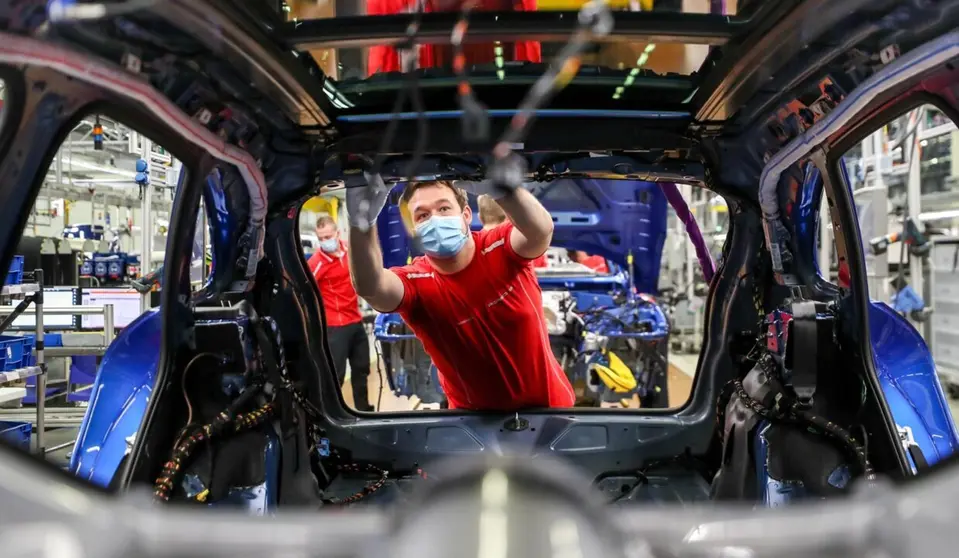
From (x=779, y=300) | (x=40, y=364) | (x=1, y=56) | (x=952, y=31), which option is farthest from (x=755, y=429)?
(x=40, y=364)

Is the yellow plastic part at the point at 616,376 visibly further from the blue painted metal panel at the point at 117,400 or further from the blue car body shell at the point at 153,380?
the blue painted metal panel at the point at 117,400

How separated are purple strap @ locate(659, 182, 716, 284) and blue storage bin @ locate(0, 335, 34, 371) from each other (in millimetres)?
4804

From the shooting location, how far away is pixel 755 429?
2232 millimetres

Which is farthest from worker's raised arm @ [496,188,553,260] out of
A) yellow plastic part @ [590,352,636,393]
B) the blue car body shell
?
yellow plastic part @ [590,352,636,393]

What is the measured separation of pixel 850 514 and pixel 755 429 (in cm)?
162

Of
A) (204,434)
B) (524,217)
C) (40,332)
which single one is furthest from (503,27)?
(40,332)

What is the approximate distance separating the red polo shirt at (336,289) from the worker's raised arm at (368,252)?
11.4 ft

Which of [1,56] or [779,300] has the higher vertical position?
[1,56]

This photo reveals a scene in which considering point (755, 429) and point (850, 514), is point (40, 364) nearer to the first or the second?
point (755, 429)

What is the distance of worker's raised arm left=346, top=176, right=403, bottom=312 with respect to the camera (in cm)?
234

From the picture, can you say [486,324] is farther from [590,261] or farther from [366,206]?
[590,261]

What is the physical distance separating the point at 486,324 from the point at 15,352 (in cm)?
408

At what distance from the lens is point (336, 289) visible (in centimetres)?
616

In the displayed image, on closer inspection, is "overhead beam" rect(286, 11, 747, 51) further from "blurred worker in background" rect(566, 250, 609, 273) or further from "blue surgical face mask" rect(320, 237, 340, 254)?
"blurred worker in background" rect(566, 250, 609, 273)
